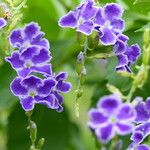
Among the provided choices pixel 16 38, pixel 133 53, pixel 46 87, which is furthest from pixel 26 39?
pixel 133 53

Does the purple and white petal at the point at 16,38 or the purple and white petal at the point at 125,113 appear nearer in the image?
the purple and white petal at the point at 125,113

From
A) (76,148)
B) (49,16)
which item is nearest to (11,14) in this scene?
(49,16)

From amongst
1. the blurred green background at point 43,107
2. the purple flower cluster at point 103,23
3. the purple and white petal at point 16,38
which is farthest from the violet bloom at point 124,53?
the blurred green background at point 43,107

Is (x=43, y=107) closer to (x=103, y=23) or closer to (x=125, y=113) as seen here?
(x=103, y=23)

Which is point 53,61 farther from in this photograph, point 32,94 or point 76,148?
point 32,94

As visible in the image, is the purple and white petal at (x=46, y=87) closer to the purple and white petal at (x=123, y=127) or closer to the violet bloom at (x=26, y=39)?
the violet bloom at (x=26, y=39)
